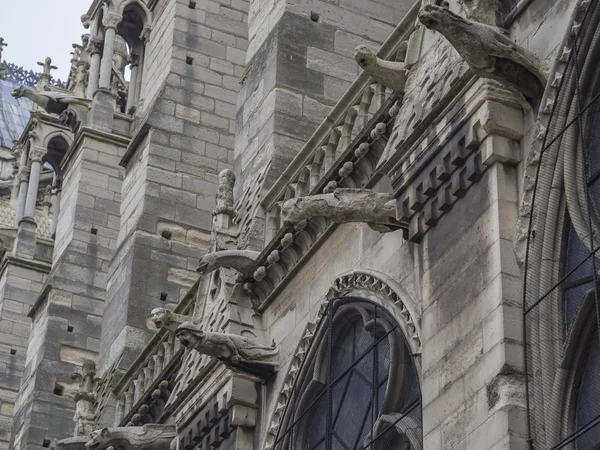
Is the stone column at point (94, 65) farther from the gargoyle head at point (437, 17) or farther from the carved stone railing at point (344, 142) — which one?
the gargoyle head at point (437, 17)

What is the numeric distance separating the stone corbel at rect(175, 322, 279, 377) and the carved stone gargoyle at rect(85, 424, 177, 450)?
2.75 m

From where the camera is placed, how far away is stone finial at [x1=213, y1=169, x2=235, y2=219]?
21188 mm

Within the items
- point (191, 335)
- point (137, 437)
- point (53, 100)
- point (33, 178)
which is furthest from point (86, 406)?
point (33, 178)

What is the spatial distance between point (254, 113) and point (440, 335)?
28.0ft

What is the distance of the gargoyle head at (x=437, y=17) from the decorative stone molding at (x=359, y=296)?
2.64 metres

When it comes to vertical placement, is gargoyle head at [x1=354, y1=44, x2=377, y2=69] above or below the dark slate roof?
below

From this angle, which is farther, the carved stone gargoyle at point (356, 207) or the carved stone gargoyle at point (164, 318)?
the carved stone gargoyle at point (164, 318)

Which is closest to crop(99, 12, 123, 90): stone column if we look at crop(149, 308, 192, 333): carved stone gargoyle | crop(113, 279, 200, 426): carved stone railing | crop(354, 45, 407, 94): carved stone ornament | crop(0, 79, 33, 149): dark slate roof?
crop(113, 279, 200, 426): carved stone railing

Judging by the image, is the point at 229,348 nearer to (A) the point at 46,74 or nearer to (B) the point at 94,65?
(B) the point at 94,65

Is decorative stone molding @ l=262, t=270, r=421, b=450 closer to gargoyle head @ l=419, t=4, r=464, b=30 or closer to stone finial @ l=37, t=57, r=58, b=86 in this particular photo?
gargoyle head @ l=419, t=4, r=464, b=30

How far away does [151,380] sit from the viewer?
77.1 feet

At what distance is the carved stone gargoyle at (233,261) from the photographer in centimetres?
1981

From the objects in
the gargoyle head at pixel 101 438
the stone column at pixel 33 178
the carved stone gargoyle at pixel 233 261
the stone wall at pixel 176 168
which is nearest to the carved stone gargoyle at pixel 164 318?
the carved stone gargoyle at pixel 233 261

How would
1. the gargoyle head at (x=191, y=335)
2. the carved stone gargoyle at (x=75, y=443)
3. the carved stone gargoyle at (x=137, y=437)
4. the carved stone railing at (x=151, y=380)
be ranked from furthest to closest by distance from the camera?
the carved stone gargoyle at (x=75, y=443), the carved stone railing at (x=151, y=380), the carved stone gargoyle at (x=137, y=437), the gargoyle head at (x=191, y=335)
